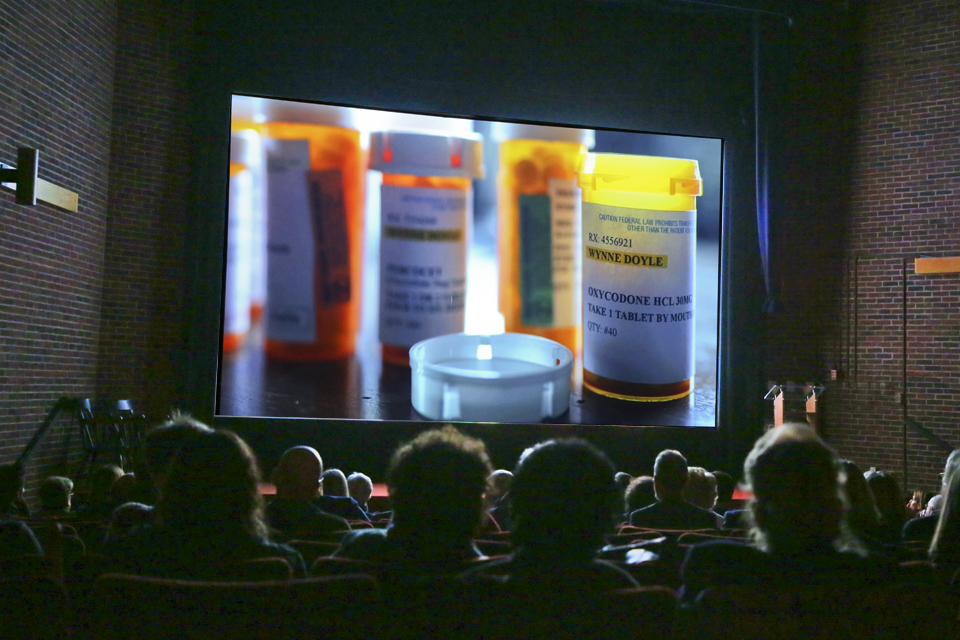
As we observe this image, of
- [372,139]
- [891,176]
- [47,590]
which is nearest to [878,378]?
[891,176]

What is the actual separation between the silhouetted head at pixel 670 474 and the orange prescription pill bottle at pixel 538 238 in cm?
242

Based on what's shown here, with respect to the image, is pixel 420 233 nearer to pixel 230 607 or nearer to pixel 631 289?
pixel 631 289

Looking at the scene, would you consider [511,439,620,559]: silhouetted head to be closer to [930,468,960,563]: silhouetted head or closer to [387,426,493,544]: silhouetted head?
[387,426,493,544]: silhouetted head

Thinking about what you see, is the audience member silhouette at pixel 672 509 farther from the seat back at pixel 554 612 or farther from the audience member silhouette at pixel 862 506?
the seat back at pixel 554 612

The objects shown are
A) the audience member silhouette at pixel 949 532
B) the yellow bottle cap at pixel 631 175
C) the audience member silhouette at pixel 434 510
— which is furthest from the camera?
the yellow bottle cap at pixel 631 175

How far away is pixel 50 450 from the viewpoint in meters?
4.55

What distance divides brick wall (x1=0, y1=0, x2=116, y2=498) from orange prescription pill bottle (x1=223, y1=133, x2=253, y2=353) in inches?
35.0

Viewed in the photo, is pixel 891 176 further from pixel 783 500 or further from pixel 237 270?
pixel 783 500

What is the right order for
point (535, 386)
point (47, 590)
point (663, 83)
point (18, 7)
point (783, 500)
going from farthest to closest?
point (663, 83) → point (535, 386) → point (18, 7) → point (783, 500) → point (47, 590)

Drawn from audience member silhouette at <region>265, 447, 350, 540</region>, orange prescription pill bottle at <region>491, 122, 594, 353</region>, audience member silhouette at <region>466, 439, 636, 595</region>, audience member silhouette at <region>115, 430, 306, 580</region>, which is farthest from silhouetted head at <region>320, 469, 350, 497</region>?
orange prescription pill bottle at <region>491, 122, 594, 353</region>

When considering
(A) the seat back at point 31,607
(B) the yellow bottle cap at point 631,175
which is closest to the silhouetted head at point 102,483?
(A) the seat back at point 31,607

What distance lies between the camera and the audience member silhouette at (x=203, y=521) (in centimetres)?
161

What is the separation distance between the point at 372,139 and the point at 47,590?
12.3 feet

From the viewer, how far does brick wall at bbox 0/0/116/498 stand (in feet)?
13.6
